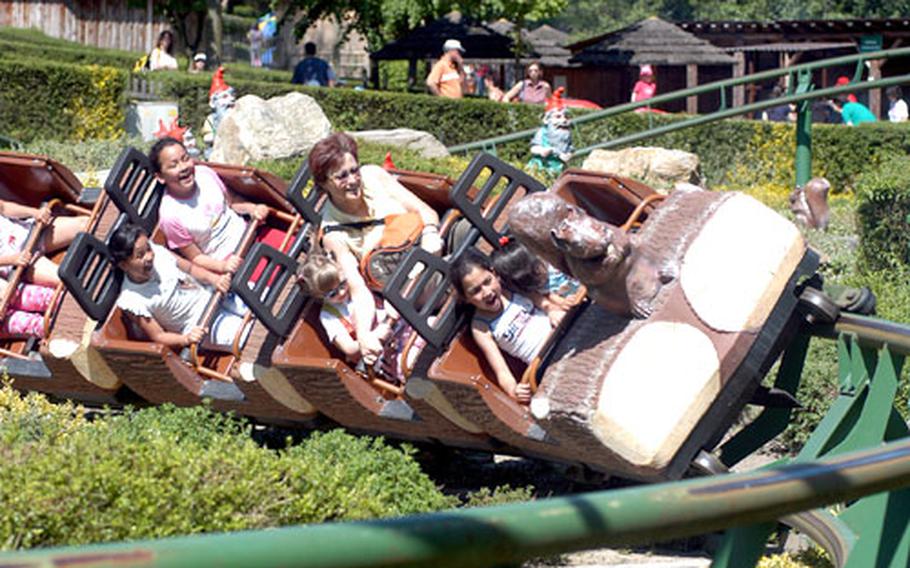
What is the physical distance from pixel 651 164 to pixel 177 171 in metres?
8.98

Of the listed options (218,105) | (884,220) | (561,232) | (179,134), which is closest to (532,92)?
(218,105)

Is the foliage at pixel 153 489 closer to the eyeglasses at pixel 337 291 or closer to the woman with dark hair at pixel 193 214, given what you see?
the eyeglasses at pixel 337 291

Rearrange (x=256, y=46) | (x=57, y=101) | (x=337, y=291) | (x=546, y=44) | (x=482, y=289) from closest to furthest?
1. (x=482, y=289)
2. (x=337, y=291)
3. (x=57, y=101)
4. (x=546, y=44)
5. (x=256, y=46)

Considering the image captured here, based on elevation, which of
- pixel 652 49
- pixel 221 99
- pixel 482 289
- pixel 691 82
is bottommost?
A: pixel 691 82

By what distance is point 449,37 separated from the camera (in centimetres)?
2719

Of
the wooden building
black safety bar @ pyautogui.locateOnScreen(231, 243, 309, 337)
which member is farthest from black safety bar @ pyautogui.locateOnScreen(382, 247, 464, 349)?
the wooden building

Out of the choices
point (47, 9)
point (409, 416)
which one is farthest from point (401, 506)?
point (47, 9)

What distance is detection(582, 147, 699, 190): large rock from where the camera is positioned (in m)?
15.3

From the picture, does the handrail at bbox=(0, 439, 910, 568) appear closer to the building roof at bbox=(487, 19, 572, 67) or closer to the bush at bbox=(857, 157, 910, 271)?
the bush at bbox=(857, 157, 910, 271)

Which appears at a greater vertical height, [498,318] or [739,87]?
[498,318]

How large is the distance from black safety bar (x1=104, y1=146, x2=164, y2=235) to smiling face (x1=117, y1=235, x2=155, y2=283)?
257 millimetres

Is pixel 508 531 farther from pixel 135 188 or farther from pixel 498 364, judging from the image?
pixel 135 188

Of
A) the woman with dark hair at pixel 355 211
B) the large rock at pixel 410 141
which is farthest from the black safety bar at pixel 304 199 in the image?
the large rock at pixel 410 141

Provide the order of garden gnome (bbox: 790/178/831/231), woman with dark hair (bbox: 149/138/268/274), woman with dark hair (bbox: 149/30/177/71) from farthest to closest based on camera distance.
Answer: woman with dark hair (bbox: 149/30/177/71), garden gnome (bbox: 790/178/831/231), woman with dark hair (bbox: 149/138/268/274)
